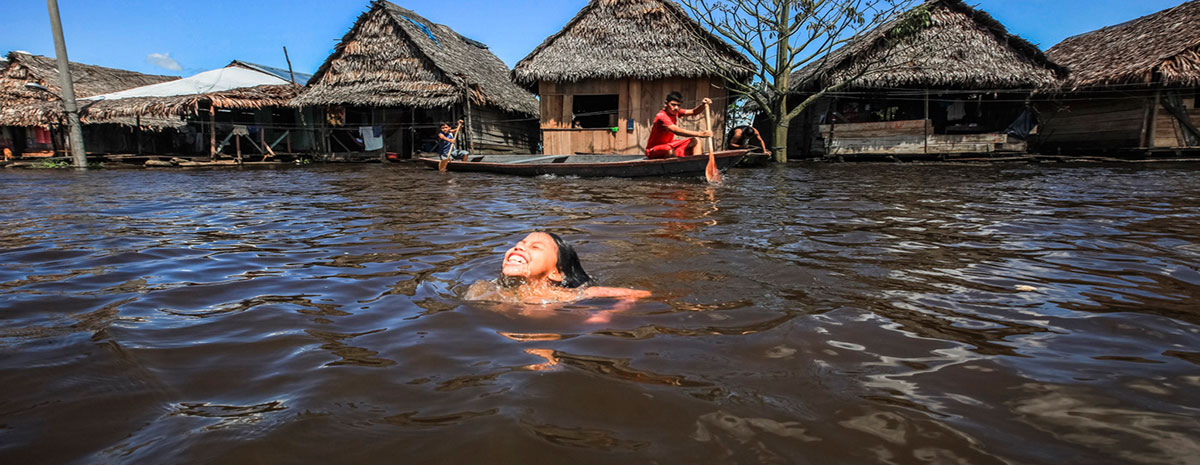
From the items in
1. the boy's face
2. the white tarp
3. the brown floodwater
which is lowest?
the brown floodwater

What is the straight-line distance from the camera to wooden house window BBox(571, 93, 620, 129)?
15.2 meters

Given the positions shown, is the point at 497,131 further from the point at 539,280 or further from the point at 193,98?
the point at 539,280

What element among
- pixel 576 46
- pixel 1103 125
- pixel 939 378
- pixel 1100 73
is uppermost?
pixel 576 46

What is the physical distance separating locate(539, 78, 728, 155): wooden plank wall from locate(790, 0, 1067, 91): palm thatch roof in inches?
127

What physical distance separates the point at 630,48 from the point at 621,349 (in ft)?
45.3

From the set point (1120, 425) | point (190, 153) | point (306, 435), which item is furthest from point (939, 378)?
point (190, 153)

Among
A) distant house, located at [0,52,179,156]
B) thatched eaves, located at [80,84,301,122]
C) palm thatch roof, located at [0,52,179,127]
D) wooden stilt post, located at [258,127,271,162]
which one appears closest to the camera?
thatched eaves, located at [80,84,301,122]

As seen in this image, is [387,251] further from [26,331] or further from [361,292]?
[26,331]

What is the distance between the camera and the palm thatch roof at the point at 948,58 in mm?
14516

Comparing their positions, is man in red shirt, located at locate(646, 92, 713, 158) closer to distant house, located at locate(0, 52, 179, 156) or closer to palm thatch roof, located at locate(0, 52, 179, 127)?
palm thatch roof, located at locate(0, 52, 179, 127)

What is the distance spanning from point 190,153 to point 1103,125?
2931cm

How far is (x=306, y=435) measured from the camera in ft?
4.67

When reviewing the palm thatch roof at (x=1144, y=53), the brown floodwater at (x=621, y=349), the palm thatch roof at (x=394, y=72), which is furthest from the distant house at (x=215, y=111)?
the palm thatch roof at (x=1144, y=53)

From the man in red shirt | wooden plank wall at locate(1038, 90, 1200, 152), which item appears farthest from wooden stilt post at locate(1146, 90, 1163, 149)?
the man in red shirt
